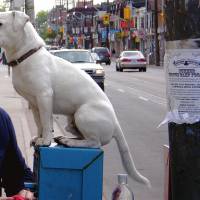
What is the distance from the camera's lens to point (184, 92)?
367 cm

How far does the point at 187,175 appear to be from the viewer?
3721mm

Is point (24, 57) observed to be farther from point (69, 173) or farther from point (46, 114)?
point (69, 173)

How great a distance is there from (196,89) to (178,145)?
0.32 meters

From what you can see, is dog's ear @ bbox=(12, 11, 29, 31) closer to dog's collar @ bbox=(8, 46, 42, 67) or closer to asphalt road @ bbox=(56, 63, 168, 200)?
dog's collar @ bbox=(8, 46, 42, 67)

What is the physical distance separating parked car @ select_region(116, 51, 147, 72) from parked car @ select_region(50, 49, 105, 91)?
2177 cm

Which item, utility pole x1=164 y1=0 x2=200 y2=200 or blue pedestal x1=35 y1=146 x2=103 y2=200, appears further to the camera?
blue pedestal x1=35 y1=146 x2=103 y2=200

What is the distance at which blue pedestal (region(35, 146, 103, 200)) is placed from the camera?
4500mm

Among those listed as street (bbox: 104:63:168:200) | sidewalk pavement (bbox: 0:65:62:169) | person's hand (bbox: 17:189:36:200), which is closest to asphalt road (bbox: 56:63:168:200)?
street (bbox: 104:63:168:200)

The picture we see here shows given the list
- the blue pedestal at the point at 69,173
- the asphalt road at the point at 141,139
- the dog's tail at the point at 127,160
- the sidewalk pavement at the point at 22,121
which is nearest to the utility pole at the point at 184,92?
the blue pedestal at the point at 69,173

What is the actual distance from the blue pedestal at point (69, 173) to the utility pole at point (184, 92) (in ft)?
2.70

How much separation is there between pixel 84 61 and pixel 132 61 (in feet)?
75.2

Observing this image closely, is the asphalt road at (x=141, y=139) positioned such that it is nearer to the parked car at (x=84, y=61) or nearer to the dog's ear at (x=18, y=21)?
the parked car at (x=84, y=61)

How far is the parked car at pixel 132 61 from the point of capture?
46.6 meters

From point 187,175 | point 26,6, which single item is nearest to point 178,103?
point 187,175
